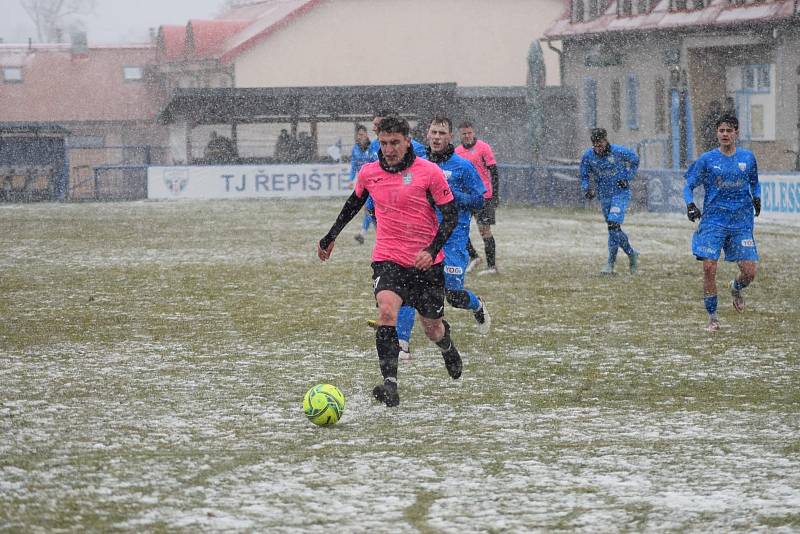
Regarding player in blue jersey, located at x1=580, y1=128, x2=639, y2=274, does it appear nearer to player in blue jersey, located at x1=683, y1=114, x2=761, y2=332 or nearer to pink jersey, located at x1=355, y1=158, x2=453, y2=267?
player in blue jersey, located at x1=683, y1=114, x2=761, y2=332

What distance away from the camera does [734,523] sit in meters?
5.91

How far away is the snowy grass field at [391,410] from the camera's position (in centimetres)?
621

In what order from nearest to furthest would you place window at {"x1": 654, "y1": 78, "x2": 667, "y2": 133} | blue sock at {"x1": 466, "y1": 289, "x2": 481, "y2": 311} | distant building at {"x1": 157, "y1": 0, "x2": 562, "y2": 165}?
blue sock at {"x1": 466, "y1": 289, "x2": 481, "y2": 311} < window at {"x1": 654, "y1": 78, "x2": 667, "y2": 133} < distant building at {"x1": 157, "y1": 0, "x2": 562, "y2": 165}

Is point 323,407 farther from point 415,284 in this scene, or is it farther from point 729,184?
point 729,184

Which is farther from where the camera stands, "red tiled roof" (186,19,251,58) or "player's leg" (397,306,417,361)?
"red tiled roof" (186,19,251,58)

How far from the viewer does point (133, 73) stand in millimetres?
66188

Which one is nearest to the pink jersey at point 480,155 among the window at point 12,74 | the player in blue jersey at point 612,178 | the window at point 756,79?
the player in blue jersey at point 612,178

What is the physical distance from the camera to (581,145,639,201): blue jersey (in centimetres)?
1734

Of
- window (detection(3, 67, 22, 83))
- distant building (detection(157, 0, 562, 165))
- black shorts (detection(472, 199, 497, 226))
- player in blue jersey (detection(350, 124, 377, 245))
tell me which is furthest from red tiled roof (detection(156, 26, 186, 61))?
black shorts (detection(472, 199, 497, 226))

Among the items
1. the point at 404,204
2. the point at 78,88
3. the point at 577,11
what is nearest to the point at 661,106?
the point at 577,11

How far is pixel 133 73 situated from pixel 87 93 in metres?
2.51

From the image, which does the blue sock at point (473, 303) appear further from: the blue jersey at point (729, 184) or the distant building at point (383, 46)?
the distant building at point (383, 46)

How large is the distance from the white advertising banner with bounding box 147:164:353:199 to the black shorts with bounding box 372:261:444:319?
29502mm

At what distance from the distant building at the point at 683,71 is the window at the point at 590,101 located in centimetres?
3
